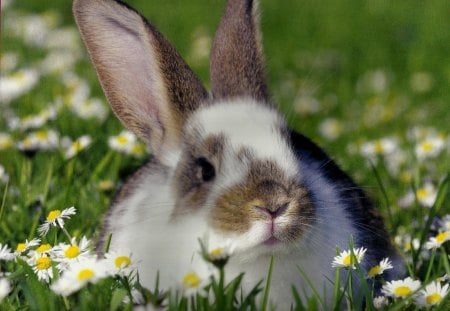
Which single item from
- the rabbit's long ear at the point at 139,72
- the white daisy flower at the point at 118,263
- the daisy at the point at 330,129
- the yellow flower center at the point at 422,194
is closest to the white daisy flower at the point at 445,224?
the yellow flower center at the point at 422,194

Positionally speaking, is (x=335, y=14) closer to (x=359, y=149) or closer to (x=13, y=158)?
(x=359, y=149)

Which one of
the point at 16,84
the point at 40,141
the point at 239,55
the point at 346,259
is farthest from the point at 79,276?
the point at 16,84

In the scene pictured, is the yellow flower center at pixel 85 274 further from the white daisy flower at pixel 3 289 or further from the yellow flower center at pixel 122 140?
the yellow flower center at pixel 122 140

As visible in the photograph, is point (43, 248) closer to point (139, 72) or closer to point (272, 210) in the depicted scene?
point (272, 210)

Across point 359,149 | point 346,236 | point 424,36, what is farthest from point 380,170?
point 424,36

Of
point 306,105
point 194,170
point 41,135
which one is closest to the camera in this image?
point 194,170
